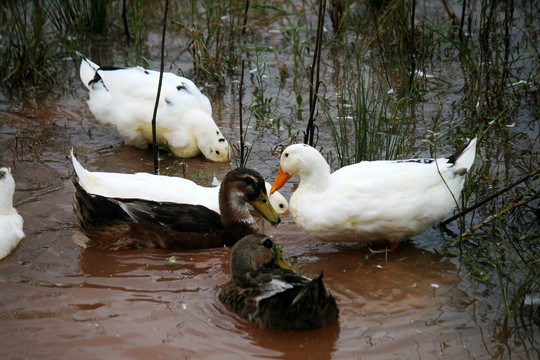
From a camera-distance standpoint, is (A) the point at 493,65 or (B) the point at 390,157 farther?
(A) the point at 493,65

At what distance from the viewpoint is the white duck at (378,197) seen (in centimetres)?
476

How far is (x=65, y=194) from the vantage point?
5961 millimetres

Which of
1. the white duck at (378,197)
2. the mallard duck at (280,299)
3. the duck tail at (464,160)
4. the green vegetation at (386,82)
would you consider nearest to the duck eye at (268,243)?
the mallard duck at (280,299)

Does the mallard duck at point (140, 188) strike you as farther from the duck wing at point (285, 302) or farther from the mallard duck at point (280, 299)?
the duck wing at point (285, 302)

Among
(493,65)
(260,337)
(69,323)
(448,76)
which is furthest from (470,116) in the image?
(69,323)

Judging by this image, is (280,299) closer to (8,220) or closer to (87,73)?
(8,220)

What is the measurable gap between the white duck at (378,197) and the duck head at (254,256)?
0.50 metres

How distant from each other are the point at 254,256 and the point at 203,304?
447 millimetres

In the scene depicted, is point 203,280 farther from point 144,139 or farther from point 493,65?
point 493,65

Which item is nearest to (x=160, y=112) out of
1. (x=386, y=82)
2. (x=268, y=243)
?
(x=386, y=82)

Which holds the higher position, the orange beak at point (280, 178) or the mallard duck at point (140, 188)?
the orange beak at point (280, 178)

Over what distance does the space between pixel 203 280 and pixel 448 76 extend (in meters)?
4.75

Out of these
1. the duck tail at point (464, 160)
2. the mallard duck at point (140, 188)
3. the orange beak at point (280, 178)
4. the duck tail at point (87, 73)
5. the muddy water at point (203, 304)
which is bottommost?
the muddy water at point (203, 304)

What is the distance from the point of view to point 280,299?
12.8 feet
